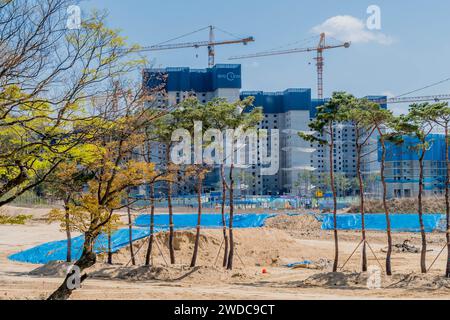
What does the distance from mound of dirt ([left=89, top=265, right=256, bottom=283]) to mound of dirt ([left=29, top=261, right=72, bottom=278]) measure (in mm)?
1096

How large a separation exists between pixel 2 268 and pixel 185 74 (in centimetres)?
9233

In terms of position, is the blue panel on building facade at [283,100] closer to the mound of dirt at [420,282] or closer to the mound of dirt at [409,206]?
the mound of dirt at [409,206]

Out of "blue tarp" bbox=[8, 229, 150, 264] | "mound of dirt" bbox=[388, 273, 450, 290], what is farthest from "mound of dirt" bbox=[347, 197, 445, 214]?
"mound of dirt" bbox=[388, 273, 450, 290]

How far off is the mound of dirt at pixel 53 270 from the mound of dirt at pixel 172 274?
1096 millimetres

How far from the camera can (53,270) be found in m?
20.1

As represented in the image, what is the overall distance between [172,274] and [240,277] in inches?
97.0

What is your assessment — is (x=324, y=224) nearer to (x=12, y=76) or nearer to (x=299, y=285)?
(x=299, y=285)

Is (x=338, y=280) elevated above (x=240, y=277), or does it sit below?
above

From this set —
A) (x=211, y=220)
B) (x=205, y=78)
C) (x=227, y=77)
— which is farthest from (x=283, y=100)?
(x=211, y=220)

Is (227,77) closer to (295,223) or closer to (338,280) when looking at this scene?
(295,223)

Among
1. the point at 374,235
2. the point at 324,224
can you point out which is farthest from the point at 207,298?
the point at 324,224

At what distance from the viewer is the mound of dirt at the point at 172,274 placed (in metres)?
18.9

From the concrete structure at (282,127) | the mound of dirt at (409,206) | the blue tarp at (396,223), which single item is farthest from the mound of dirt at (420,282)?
the concrete structure at (282,127)

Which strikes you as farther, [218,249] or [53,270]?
[218,249]
